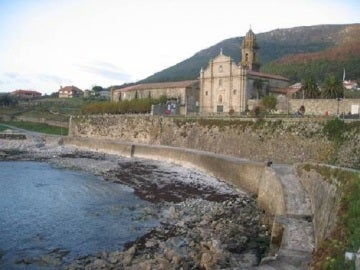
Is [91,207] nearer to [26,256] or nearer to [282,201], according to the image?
[26,256]

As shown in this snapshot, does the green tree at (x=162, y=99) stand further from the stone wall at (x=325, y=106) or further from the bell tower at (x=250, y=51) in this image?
the stone wall at (x=325, y=106)

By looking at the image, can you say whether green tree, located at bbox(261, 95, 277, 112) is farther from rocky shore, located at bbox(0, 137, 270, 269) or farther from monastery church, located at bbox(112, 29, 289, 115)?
rocky shore, located at bbox(0, 137, 270, 269)

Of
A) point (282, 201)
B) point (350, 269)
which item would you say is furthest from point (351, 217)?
point (282, 201)

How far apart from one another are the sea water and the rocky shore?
104cm

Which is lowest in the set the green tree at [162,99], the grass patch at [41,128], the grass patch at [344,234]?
the grass patch at [344,234]

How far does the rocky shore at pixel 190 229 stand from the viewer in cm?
1587

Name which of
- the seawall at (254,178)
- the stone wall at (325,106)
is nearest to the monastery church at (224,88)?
the stone wall at (325,106)

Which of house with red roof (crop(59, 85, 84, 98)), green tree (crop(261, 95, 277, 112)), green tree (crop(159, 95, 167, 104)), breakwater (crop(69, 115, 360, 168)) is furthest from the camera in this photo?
house with red roof (crop(59, 85, 84, 98))

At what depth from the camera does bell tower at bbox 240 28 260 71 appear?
69.9 meters

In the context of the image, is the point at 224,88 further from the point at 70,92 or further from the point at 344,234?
the point at 70,92

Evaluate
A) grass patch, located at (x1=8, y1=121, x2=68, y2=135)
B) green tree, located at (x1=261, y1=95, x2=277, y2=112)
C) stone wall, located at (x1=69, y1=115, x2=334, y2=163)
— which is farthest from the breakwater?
grass patch, located at (x1=8, y1=121, x2=68, y2=135)

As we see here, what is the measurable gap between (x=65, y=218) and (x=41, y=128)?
69.2 m

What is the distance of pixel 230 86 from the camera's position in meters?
58.1

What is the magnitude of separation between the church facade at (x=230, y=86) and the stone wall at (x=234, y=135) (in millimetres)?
7455
